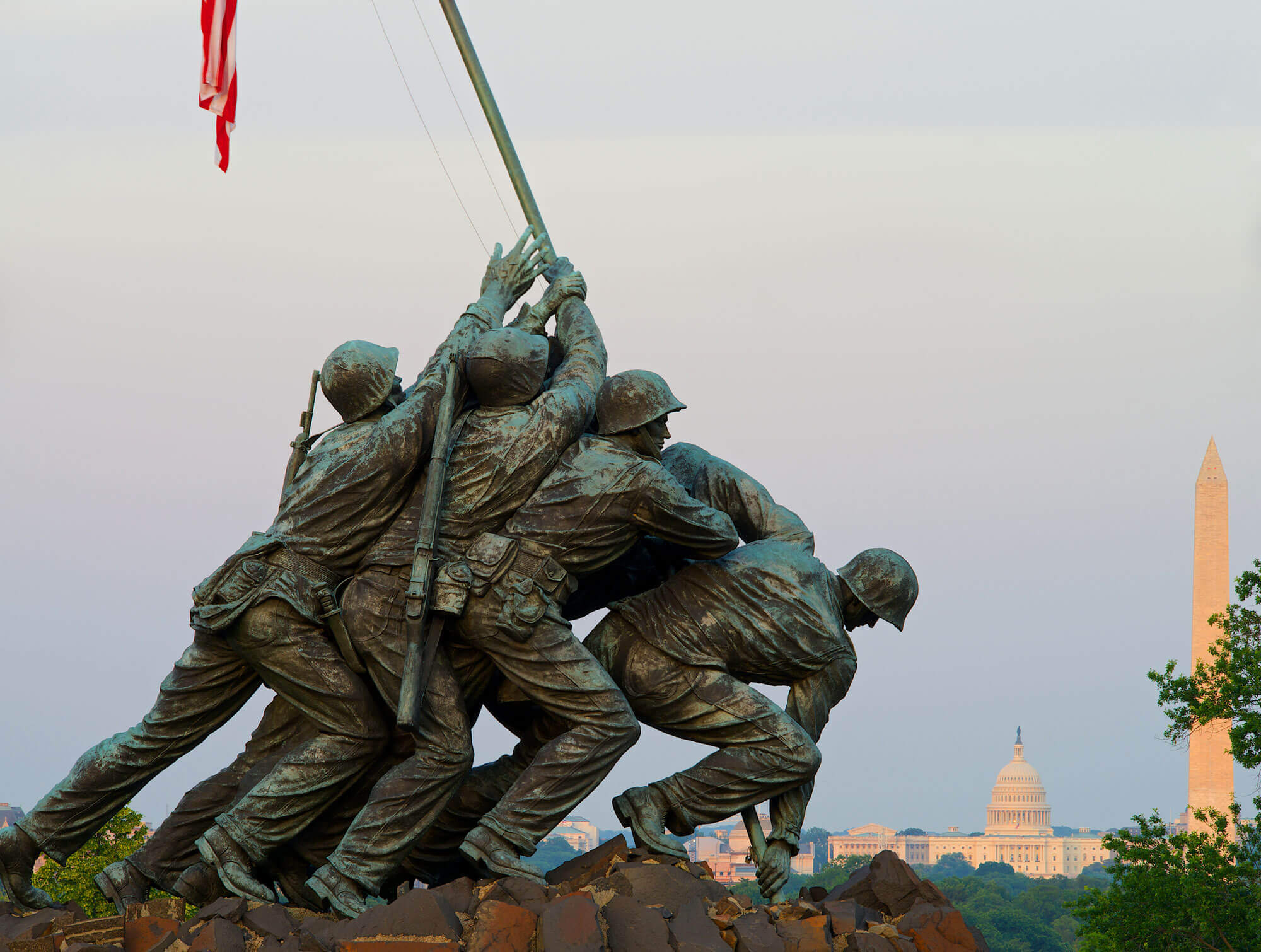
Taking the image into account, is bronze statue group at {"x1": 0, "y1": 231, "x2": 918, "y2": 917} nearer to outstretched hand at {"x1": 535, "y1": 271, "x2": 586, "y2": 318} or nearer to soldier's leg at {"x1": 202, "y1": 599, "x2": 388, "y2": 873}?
soldier's leg at {"x1": 202, "y1": 599, "x2": 388, "y2": 873}

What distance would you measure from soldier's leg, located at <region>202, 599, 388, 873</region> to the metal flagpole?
2.92 meters

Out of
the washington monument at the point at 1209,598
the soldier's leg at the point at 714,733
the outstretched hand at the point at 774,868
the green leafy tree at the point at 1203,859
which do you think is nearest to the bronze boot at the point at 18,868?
the soldier's leg at the point at 714,733

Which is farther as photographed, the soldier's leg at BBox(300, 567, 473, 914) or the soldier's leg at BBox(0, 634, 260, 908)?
the soldier's leg at BBox(0, 634, 260, 908)

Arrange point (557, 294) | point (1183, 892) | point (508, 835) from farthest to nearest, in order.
→ point (1183, 892) < point (557, 294) < point (508, 835)

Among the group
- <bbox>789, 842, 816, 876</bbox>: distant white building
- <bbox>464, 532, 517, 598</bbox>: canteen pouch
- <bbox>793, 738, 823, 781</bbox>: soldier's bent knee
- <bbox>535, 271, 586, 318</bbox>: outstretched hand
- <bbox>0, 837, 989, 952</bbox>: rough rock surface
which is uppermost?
<bbox>789, 842, 816, 876</bbox>: distant white building

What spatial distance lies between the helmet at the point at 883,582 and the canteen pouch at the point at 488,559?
2.01 m

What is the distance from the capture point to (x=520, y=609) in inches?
304

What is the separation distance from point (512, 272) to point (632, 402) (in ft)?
4.13

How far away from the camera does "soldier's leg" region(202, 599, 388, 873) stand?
7754 mm

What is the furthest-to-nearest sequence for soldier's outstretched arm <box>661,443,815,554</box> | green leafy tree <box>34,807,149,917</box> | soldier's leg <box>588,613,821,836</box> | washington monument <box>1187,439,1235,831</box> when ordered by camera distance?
1. washington monument <box>1187,439,1235,831</box>
2. green leafy tree <box>34,807,149,917</box>
3. soldier's outstretched arm <box>661,443,815,554</box>
4. soldier's leg <box>588,613,821,836</box>

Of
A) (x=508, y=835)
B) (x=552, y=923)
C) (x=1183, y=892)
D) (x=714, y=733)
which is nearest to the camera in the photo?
(x=552, y=923)

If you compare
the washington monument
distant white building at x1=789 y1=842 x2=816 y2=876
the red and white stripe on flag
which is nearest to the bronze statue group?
the red and white stripe on flag

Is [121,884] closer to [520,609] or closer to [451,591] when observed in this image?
[451,591]

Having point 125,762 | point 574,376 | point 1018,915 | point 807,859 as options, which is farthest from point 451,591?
point 807,859
